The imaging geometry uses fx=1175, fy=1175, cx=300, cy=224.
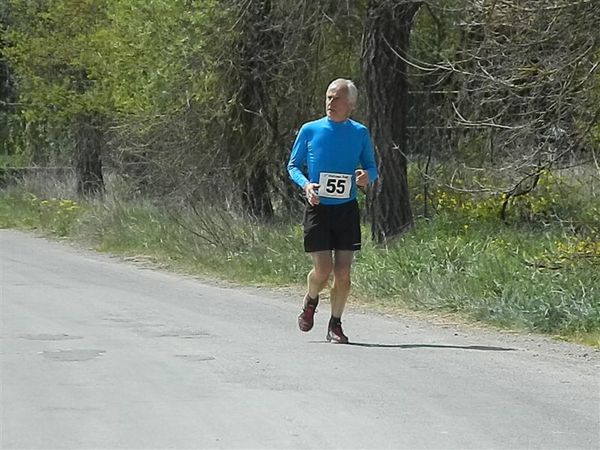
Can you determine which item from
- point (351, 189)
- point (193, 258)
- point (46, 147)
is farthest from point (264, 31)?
point (46, 147)

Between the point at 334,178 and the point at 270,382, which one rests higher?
the point at 334,178

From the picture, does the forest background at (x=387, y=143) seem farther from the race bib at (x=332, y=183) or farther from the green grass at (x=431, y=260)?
the race bib at (x=332, y=183)

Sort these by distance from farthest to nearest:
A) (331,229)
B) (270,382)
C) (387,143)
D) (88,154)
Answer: (88,154) → (387,143) → (331,229) → (270,382)

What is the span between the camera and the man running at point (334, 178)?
31.3 feet

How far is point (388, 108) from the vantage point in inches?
640

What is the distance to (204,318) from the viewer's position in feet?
37.5

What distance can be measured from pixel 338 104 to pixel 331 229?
1024 mm

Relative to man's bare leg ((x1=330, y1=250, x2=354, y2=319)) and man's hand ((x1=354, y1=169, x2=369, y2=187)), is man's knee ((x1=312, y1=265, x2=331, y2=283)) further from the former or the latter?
man's hand ((x1=354, y1=169, x2=369, y2=187))

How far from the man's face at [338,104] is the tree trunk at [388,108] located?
647 centimetres

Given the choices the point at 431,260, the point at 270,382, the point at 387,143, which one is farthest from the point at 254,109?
the point at 270,382

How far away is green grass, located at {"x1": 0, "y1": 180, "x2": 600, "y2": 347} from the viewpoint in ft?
36.8

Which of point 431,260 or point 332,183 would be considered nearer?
point 332,183

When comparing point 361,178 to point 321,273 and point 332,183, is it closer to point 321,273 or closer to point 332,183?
point 332,183

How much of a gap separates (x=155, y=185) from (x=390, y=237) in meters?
8.37
